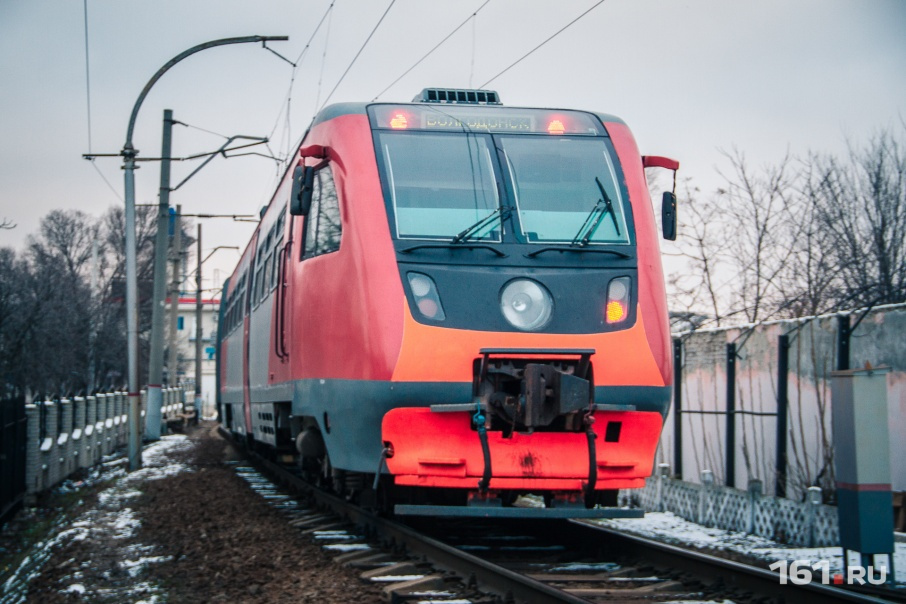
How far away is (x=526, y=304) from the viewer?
741 centimetres

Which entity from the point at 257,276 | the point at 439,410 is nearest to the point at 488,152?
the point at 439,410

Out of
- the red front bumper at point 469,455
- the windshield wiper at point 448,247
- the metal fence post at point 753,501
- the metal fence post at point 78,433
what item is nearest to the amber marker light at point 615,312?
the red front bumper at point 469,455

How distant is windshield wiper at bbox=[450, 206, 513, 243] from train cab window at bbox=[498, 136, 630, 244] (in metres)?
0.13

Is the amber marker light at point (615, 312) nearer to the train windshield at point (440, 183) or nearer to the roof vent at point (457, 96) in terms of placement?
the train windshield at point (440, 183)

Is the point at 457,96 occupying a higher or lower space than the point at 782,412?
higher

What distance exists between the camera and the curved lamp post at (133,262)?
56.9 feet

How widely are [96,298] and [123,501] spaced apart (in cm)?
3329

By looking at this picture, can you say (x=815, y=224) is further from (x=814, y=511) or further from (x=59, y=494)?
(x=59, y=494)

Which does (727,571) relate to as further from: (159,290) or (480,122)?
(159,290)

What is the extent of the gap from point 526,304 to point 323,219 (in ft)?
6.55

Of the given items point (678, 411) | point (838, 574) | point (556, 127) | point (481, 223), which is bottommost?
point (838, 574)

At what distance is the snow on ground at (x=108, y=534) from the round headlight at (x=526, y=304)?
3029 mm

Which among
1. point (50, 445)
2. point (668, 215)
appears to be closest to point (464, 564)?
point (668, 215)

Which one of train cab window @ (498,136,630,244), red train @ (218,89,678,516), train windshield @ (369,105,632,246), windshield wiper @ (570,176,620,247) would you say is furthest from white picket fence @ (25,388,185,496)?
windshield wiper @ (570,176,620,247)
